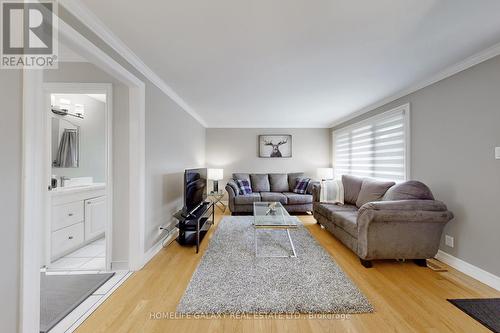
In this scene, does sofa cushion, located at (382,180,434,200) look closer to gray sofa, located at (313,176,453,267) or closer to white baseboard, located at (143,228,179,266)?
gray sofa, located at (313,176,453,267)

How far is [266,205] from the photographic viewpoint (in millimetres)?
3842

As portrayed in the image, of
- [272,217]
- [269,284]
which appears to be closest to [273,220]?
[272,217]

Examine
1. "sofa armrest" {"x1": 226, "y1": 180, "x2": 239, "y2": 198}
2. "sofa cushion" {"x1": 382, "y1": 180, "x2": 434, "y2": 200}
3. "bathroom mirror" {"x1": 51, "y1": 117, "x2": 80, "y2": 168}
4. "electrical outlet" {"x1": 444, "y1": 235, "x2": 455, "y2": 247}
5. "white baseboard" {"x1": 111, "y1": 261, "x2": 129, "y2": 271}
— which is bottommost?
"white baseboard" {"x1": 111, "y1": 261, "x2": 129, "y2": 271}

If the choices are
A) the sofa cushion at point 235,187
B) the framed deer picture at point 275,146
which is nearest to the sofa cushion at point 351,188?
the framed deer picture at point 275,146

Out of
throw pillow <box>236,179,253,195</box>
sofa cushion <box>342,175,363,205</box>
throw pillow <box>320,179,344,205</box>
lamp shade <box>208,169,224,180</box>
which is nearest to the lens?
sofa cushion <box>342,175,363,205</box>

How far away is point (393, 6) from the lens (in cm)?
146

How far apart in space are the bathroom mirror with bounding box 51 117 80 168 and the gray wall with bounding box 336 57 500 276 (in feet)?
17.1

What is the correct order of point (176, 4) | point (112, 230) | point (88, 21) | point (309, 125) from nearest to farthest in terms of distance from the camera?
point (176, 4), point (88, 21), point (112, 230), point (309, 125)

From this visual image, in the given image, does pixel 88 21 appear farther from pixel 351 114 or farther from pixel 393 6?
pixel 351 114

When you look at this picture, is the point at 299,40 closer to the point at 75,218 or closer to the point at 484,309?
the point at 484,309

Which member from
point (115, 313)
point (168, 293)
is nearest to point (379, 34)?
point (168, 293)

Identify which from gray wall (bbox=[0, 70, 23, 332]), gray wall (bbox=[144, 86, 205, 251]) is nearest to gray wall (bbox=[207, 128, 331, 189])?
gray wall (bbox=[144, 86, 205, 251])

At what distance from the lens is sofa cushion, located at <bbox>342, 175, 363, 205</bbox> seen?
366 cm

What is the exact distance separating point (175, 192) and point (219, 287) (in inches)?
76.6
